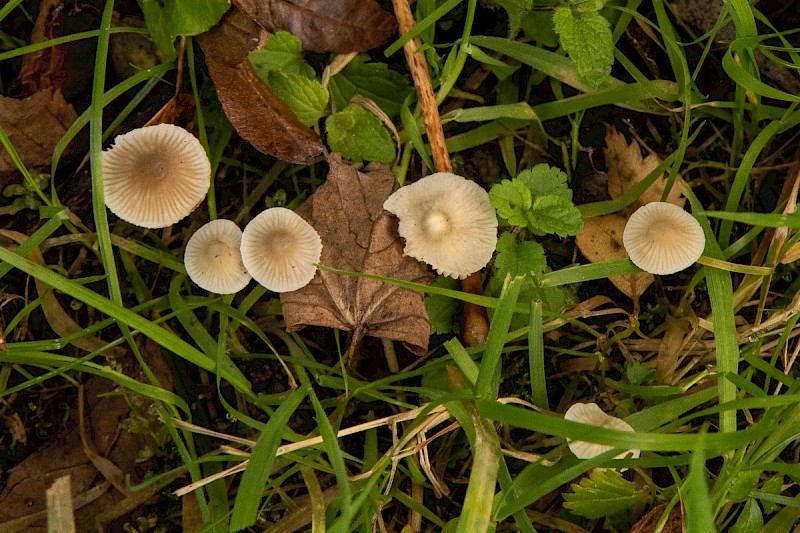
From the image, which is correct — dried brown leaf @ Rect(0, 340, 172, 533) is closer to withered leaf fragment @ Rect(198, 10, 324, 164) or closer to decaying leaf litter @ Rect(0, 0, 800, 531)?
decaying leaf litter @ Rect(0, 0, 800, 531)

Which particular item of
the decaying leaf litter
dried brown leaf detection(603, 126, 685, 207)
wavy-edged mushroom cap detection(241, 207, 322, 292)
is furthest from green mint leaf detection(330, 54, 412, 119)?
dried brown leaf detection(603, 126, 685, 207)

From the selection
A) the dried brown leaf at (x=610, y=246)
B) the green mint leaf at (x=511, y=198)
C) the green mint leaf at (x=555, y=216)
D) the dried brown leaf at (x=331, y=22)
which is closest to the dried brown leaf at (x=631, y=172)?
the dried brown leaf at (x=610, y=246)

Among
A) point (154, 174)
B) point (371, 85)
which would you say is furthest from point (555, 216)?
point (154, 174)

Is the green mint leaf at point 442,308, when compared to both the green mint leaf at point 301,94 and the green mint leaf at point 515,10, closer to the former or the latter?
the green mint leaf at point 301,94

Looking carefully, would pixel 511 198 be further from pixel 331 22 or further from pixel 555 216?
pixel 331 22

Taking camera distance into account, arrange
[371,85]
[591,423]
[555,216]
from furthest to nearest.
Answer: [371,85] < [555,216] < [591,423]

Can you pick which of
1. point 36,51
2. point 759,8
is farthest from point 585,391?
point 36,51
